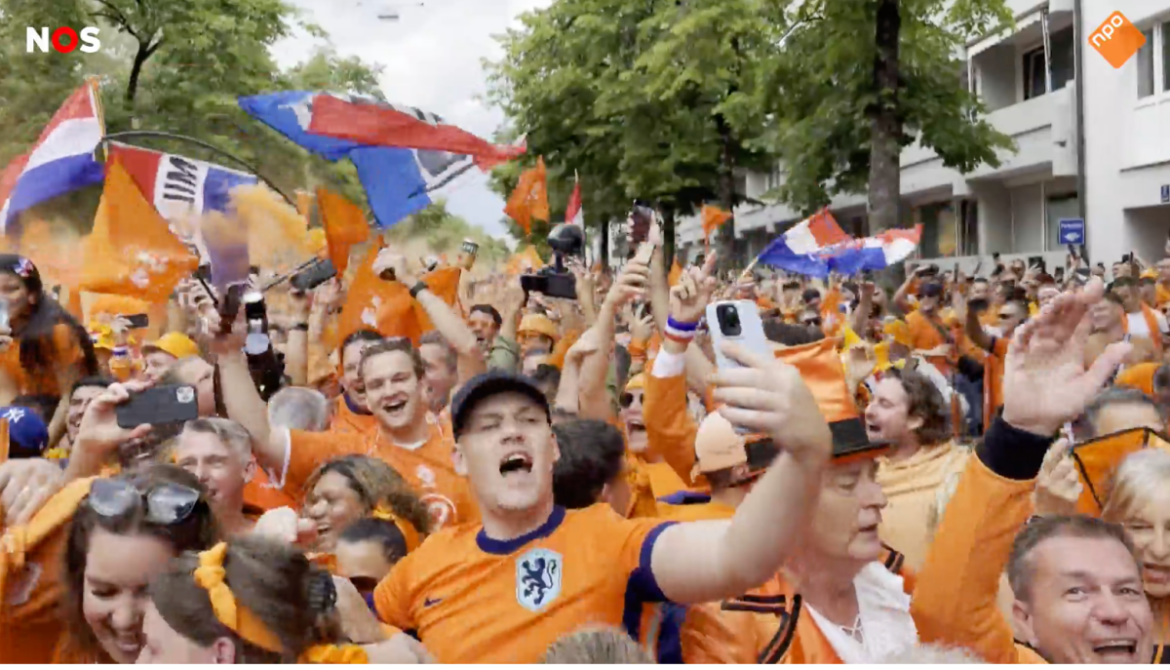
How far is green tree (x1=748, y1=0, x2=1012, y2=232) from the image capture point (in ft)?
53.9

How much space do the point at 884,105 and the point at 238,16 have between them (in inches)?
520

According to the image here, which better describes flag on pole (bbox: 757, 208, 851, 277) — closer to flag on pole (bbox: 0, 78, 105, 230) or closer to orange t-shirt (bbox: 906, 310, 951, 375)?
orange t-shirt (bbox: 906, 310, 951, 375)

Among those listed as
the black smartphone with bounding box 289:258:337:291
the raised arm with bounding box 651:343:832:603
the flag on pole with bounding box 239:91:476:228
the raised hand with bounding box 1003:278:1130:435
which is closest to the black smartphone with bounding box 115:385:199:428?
the raised arm with bounding box 651:343:832:603

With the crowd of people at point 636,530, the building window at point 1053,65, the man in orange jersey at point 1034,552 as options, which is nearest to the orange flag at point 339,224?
the crowd of people at point 636,530

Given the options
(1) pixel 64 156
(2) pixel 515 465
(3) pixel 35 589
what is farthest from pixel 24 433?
(1) pixel 64 156

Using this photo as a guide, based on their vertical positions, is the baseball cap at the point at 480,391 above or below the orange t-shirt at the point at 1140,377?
above

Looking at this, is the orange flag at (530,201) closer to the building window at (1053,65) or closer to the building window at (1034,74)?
the building window at (1053,65)

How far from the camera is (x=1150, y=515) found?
3291 mm

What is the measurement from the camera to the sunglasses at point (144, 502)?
2840 mm

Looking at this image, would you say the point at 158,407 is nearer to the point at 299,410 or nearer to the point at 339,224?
the point at 299,410

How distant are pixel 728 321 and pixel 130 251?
16.9 ft

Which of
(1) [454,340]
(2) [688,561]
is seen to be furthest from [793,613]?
(1) [454,340]

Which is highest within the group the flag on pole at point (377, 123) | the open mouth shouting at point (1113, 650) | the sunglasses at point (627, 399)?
the flag on pole at point (377, 123)

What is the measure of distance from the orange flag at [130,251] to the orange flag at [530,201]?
4356 millimetres
